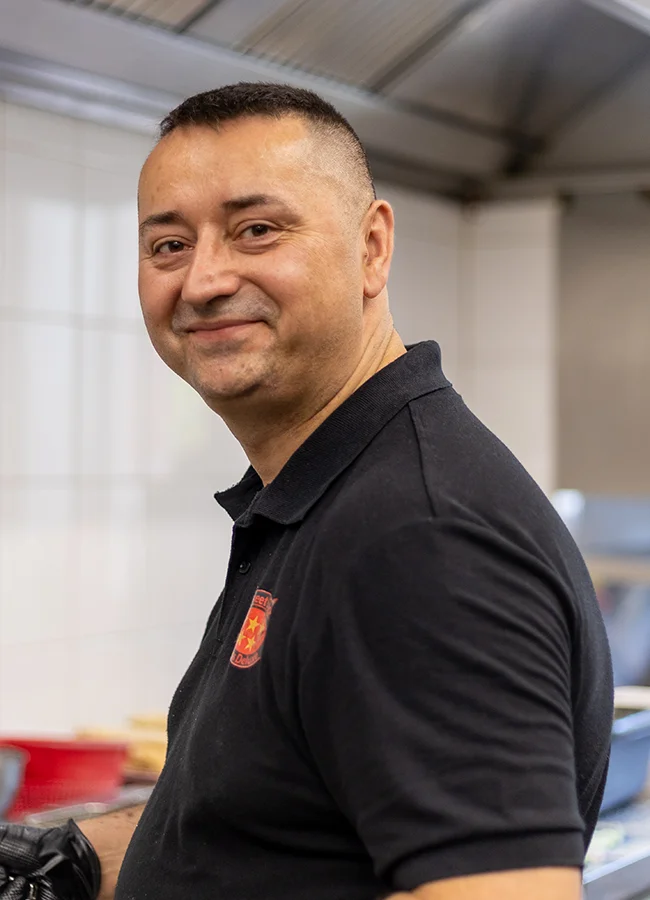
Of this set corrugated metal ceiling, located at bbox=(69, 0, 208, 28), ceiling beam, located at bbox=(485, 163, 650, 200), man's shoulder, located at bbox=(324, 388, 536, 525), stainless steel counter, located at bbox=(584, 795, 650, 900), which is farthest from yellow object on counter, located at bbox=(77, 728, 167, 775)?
ceiling beam, located at bbox=(485, 163, 650, 200)

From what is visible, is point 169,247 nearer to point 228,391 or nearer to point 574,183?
point 228,391

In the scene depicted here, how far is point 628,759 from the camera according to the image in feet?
6.57

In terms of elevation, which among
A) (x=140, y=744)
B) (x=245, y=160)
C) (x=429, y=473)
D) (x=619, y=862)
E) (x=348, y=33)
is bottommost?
(x=619, y=862)

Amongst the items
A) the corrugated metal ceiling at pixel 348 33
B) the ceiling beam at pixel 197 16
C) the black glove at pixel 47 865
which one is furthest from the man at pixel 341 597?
the corrugated metal ceiling at pixel 348 33

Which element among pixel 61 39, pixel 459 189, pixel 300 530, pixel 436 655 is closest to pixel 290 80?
pixel 61 39

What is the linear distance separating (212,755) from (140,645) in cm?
151

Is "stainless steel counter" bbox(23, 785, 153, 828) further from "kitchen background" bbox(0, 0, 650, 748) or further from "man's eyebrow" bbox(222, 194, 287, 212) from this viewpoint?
"man's eyebrow" bbox(222, 194, 287, 212)

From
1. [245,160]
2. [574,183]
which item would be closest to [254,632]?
[245,160]

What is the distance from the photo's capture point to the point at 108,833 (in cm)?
120

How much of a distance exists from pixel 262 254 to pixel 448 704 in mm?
362

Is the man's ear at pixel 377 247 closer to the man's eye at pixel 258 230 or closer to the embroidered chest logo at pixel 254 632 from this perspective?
the man's eye at pixel 258 230

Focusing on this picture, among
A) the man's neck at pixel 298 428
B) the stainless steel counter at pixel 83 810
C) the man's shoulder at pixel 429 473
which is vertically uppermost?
the man's neck at pixel 298 428

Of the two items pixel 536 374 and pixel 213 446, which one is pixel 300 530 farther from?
pixel 536 374

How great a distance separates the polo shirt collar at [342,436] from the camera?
0.87 metres
